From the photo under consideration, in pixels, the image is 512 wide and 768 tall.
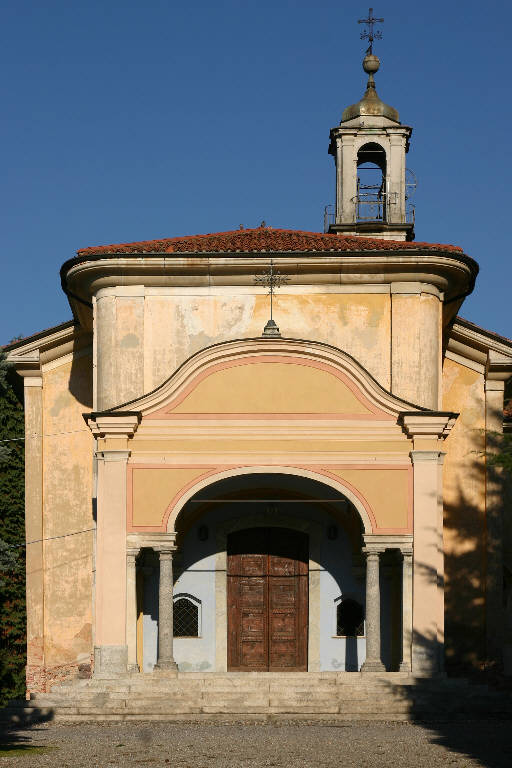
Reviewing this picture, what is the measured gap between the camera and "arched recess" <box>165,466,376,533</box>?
2480cm

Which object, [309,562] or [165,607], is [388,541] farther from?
[165,607]

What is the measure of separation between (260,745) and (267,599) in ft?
27.4

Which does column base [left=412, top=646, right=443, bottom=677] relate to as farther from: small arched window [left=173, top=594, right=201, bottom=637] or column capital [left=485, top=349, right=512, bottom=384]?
column capital [left=485, top=349, right=512, bottom=384]

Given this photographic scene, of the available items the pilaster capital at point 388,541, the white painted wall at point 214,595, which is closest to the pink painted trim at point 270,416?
the pilaster capital at point 388,541

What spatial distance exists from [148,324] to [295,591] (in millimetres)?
6009

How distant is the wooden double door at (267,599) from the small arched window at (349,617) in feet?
2.15

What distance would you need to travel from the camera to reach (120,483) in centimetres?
2484

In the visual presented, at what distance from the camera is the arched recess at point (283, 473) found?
2480 cm

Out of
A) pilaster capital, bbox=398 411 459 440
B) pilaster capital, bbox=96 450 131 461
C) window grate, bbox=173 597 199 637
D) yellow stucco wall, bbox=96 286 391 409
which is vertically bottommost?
window grate, bbox=173 597 199 637

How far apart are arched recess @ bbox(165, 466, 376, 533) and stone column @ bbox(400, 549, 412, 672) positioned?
0.82m

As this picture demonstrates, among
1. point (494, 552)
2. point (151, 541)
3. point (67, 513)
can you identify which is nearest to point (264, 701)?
point (151, 541)

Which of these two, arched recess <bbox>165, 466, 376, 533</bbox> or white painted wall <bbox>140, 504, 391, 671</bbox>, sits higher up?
arched recess <bbox>165, 466, 376, 533</bbox>

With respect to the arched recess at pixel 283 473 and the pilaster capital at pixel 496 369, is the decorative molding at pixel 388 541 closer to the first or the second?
the arched recess at pixel 283 473

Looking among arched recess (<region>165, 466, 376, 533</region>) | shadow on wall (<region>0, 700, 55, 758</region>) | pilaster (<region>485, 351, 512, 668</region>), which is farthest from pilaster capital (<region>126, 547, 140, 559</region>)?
pilaster (<region>485, 351, 512, 668</region>)
